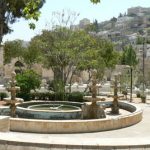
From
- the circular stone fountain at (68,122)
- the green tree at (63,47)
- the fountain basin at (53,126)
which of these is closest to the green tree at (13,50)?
the green tree at (63,47)

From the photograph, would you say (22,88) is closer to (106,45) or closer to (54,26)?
(54,26)

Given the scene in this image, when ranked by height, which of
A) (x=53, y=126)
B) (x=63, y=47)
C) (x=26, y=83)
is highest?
(x=63, y=47)

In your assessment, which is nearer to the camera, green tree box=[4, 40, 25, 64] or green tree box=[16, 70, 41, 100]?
green tree box=[16, 70, 41, 100]

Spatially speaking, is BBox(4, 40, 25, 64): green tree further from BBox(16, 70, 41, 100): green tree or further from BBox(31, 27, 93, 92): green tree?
BBox(16, 70, 41, 100): green tree

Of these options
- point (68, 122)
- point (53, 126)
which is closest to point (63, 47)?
point (68, 122)

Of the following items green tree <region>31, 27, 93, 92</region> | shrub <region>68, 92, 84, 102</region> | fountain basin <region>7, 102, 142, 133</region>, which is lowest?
fountain basin <region>7, 102, 142, 133</region>

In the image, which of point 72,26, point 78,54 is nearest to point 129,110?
point 78,54

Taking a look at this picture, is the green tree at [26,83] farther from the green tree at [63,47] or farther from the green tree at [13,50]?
the green tree at [13,50]

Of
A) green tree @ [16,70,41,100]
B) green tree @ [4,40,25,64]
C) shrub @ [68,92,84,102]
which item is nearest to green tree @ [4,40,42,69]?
green tree @ [4,40,25,64]

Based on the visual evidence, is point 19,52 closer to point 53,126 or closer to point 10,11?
point 10,11

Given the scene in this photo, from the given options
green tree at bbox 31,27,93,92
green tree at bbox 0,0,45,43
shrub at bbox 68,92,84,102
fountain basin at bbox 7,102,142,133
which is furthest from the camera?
green tree at bbox 31,27,93,92

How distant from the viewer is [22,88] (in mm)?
27547

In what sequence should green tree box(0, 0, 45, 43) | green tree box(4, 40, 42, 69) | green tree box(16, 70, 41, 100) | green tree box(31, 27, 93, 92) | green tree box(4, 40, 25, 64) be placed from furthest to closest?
green tree box(4, 40, 25, 64) → green tree box(4, 40, 42, 69) → green tree box(31, 27, 93, 92) → green tree box(16, 70, 41, 100) → green tree box(0, 0, 45, 43)

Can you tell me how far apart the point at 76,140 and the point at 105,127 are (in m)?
8.95
